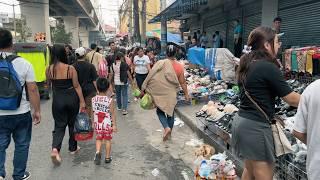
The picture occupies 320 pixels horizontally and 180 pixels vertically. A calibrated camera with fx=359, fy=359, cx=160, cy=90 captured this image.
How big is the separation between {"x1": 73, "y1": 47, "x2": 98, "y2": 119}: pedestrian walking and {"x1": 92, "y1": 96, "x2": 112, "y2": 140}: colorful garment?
1.33m

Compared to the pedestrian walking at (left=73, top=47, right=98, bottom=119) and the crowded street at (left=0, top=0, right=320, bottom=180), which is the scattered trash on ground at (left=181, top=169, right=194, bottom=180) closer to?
the crowded street at (left=0, top=0, right=320, bottom=180)

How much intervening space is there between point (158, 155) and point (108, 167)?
3.25 ft

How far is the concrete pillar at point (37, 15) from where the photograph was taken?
125 feet

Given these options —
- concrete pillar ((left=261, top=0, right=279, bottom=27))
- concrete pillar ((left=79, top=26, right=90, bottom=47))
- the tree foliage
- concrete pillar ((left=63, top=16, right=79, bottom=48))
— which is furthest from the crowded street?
concrete pillar ((left=79, top=26, right=90, bottom=47))

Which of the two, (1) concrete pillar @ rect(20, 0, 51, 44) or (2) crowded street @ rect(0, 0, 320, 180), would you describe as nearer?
(2) crowded street @ rect(0, 0, 320, 180)

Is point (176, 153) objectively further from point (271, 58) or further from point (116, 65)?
point (116, 65)

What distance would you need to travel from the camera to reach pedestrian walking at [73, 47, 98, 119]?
694 centimetres

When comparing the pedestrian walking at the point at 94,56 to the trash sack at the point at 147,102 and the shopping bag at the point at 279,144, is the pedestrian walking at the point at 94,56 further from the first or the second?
the shopping bag at the point at 279,144

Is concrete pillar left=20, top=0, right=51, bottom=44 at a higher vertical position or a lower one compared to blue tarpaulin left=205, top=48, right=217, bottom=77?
higher

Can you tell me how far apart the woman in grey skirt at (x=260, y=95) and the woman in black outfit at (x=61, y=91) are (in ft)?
10.4

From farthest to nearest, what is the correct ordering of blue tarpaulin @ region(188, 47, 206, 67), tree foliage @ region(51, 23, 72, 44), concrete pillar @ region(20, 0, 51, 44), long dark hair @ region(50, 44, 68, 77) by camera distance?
tree foliage @ region(51, 23, 72, 44) < concrete pillar @ region(20, 0, 51, 44) < blue tarpaulin @ region(188, 47, 206, 67) < long dark hair @ region(50, 44, 68, 77)

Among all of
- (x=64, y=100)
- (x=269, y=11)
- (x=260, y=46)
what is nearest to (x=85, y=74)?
(x=64, y=100)

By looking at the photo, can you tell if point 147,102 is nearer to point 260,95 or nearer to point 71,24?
point 260,95

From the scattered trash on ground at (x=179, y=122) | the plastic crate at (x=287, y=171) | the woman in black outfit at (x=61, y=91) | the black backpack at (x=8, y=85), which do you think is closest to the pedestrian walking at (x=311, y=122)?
the plastic crate at (x=287, y=171)
